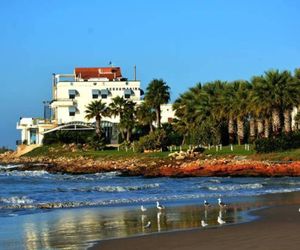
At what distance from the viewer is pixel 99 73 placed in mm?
125562

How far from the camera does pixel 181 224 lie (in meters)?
19.1

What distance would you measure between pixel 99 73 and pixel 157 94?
36.6m

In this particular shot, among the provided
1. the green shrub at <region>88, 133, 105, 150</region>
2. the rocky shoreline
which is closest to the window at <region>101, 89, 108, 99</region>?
the green shrub at <region>88, 133, 105, 150</region>

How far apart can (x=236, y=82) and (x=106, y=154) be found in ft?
63.1

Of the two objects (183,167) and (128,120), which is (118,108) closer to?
(128,120)

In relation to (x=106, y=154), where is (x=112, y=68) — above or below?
above

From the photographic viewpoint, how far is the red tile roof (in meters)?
124

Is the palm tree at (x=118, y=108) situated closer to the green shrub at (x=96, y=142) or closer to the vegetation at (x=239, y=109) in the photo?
the green shrub at (x=96, y=142)

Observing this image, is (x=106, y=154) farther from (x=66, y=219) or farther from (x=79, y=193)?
(x=66, y=219)

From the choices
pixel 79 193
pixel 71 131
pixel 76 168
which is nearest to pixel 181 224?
pixel 79 193

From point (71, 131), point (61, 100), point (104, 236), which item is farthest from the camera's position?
point (61, 100)

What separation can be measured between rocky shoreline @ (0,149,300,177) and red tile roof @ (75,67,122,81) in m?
45.6

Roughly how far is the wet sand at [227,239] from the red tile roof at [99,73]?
107 metres

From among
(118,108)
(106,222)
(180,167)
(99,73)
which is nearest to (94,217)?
(106,222)
